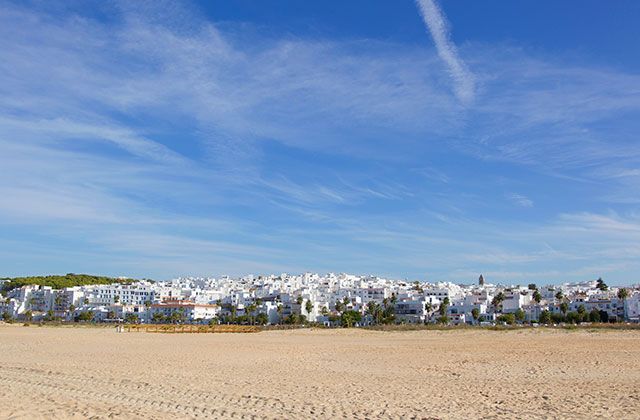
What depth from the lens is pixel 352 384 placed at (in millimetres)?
15273

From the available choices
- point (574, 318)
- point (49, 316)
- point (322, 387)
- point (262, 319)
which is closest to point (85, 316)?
point (49, 316)

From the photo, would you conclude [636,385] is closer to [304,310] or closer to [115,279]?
[304,310]

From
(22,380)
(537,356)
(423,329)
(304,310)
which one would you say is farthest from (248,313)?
(22,380)

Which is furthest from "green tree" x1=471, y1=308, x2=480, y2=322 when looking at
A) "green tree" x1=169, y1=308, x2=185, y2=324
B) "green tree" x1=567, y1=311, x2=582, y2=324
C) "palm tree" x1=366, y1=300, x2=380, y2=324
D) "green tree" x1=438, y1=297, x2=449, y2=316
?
"green tree" x1=169, y1=308, x2=185, y2=324

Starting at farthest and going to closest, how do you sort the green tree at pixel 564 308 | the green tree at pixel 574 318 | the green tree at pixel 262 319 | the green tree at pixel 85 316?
the green tree at pixel 85 316, the green tree at pixel 262 319, the green tree at pixel 564 308, the green tree at pixel 574 318

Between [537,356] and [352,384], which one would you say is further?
[537,356]

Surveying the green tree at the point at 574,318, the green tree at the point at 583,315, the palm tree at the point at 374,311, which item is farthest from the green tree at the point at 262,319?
the green tree at the point at 583,315

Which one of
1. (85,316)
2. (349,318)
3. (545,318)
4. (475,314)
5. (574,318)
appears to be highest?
(475,314)

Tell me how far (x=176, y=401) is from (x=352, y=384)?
5.43m

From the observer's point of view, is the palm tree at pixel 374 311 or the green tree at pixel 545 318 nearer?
the green tree at pixel 545 318

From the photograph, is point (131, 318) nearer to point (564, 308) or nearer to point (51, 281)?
point (51, 281)

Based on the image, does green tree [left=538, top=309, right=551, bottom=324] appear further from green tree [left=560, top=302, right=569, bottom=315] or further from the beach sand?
the beach sand

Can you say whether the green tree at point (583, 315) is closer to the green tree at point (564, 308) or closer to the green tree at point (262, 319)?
the green tree at point (564, 308)

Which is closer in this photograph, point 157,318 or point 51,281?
point 157,318
